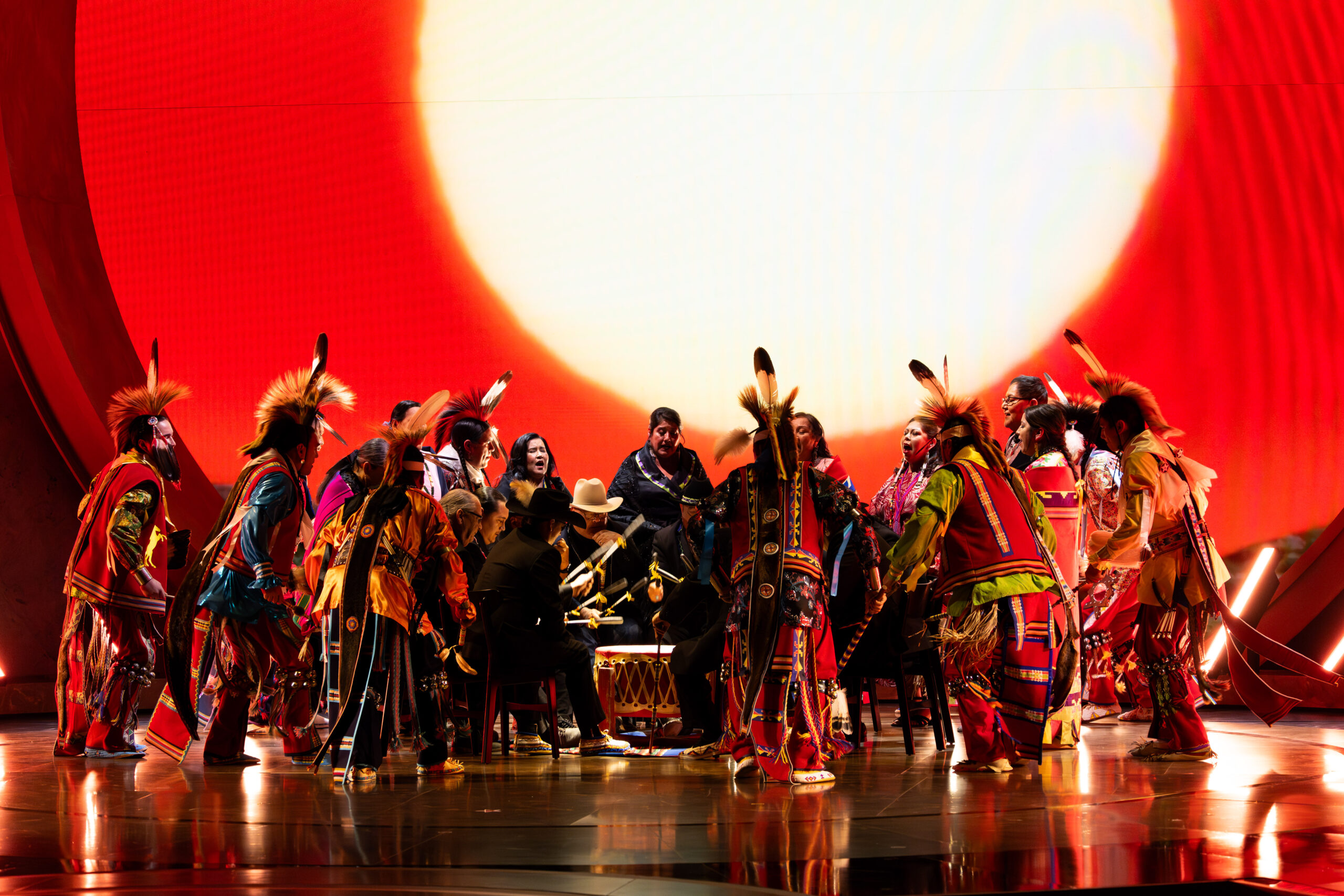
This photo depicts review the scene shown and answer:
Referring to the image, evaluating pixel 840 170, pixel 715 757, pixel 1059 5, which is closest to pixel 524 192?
pixel 840 170

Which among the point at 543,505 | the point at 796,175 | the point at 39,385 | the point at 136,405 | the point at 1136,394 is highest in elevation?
the point at 796,175

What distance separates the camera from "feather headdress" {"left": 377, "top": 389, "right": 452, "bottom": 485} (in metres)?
5.40

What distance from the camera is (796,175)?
9.03 m

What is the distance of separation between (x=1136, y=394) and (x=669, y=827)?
3097 mm

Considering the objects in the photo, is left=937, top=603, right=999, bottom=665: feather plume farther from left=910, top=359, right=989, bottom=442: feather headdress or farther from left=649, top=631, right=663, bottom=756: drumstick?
left=649, top=631, right=663, bottom=756: drumstick

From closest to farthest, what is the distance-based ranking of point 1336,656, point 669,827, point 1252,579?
point 669,827
point 1336,656
point 1252,579

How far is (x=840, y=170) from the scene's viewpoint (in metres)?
8.99

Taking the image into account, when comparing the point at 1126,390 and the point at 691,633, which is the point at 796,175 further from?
the point at 691,633

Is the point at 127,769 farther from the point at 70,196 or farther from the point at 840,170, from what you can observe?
the point at 840,170

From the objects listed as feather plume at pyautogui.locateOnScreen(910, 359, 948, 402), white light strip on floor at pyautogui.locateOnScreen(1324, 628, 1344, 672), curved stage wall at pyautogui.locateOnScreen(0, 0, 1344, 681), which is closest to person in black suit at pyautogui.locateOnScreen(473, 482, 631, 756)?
feather plume at pyautogui.locateOnScreen(910, 359, 948, 402)

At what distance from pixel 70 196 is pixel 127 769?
15.4 feet

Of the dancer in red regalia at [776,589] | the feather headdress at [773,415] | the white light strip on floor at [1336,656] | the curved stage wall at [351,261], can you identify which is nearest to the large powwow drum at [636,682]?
the dancer in red regalia at [776,589]

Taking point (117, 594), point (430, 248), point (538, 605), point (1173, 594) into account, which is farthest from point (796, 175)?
point (117, 594)

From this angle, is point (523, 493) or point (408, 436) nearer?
point (408, 436)
